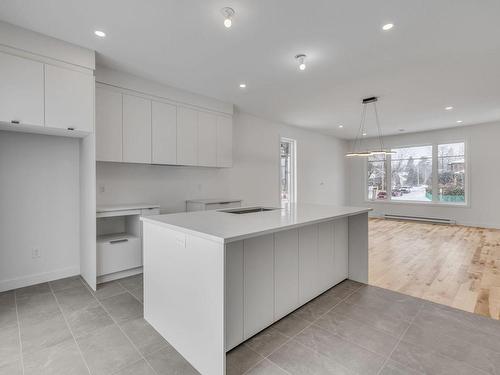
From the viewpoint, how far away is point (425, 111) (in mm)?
5398

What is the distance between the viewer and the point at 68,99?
2678 millimetres

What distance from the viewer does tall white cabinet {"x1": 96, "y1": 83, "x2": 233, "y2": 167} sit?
10.6 feet

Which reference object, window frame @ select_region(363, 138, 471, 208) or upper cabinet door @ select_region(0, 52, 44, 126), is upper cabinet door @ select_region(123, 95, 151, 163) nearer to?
upper cabinet door @ select_region(0, 52, 44, 126)

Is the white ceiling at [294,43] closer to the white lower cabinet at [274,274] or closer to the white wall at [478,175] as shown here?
the white lower cabinet at [274,274]

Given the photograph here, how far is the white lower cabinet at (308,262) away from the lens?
96.0 inches

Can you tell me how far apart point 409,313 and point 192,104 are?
3.96 meters

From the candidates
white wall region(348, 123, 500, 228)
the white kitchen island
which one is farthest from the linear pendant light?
the white kitchen island

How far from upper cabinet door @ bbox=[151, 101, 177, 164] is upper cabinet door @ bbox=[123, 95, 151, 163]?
9cm

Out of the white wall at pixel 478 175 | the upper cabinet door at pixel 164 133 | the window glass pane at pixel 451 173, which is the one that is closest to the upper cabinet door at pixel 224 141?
the upper cabinet door at pixel 164 133

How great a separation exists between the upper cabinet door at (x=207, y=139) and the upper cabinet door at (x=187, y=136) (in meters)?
0.08

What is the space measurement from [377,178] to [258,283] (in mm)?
8027

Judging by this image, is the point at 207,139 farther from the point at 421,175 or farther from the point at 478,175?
the point at 478,175

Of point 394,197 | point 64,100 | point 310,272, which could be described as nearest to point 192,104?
point 64,100

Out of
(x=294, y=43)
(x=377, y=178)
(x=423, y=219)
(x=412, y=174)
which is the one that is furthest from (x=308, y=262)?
(x=377, y=178)
